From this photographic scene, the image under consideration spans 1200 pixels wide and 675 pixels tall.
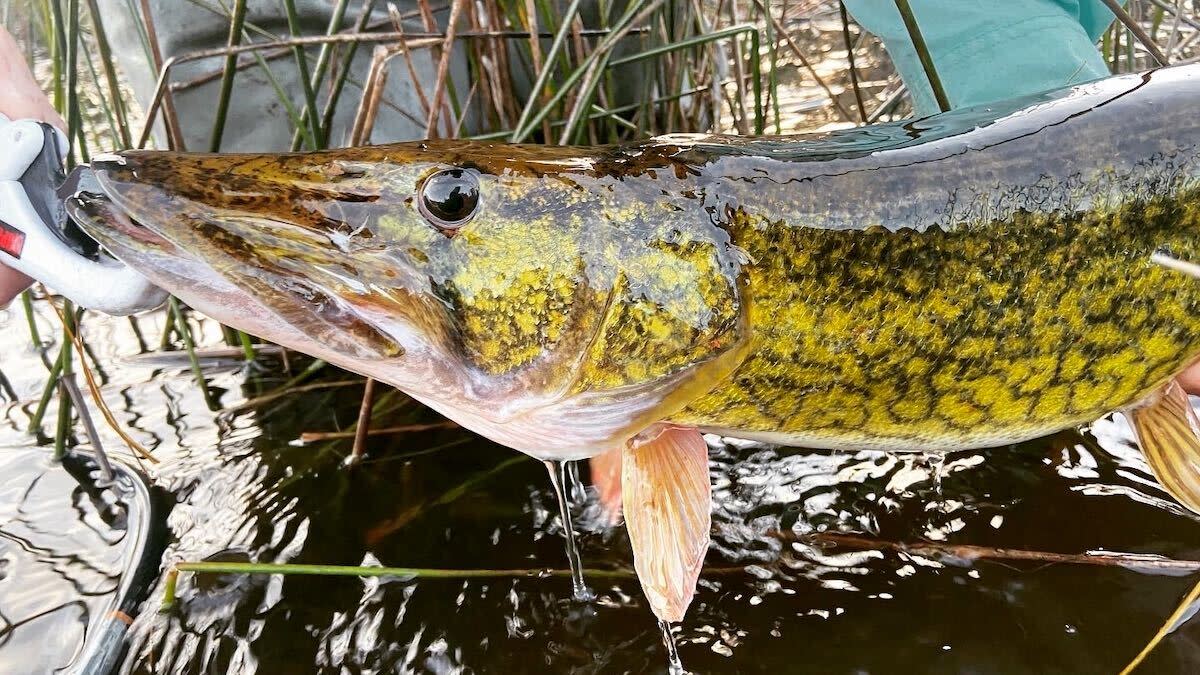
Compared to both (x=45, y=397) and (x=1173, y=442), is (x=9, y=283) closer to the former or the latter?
(x=45, y=397)

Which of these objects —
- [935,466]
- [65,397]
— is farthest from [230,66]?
[935,466]

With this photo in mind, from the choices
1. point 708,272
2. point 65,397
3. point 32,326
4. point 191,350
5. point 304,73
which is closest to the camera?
point 708,272

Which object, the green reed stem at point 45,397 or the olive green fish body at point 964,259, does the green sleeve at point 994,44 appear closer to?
the olive green fish body at point 964,259

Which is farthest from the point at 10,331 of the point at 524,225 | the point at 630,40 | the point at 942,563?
the point at 942,563

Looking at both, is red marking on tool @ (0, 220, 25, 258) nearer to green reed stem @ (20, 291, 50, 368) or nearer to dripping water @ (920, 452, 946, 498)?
green reed stem @ (20, 291, 50, 368)

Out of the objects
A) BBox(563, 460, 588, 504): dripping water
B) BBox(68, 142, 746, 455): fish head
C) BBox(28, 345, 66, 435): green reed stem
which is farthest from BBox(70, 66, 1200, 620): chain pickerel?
BBox(28, 345, 66, 435): green reed stem

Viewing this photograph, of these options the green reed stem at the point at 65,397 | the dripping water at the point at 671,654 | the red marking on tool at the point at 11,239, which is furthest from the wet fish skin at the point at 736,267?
the green reed stem at the point at 65,397

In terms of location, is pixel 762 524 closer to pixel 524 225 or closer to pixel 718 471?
pixel 718 471
